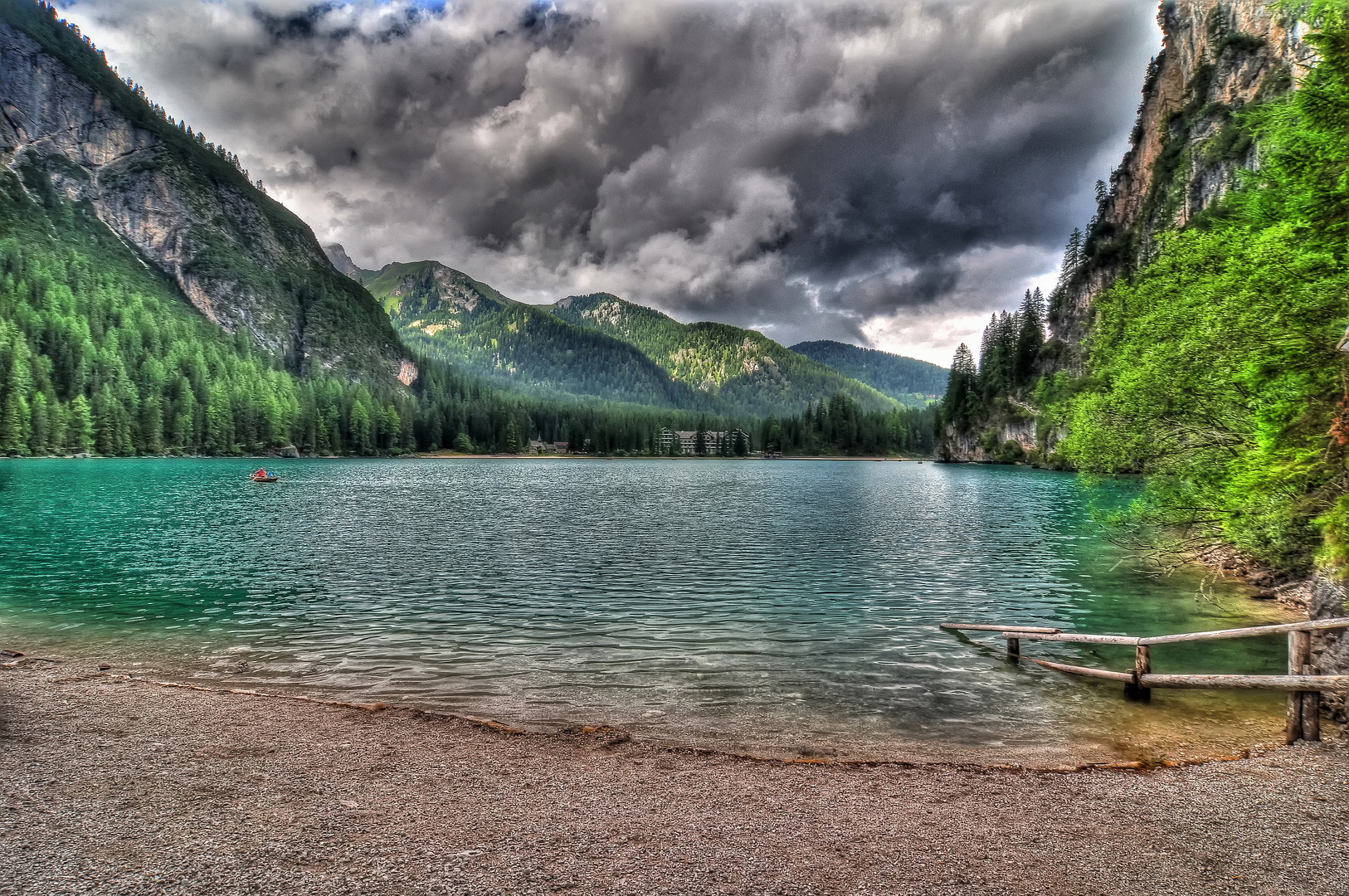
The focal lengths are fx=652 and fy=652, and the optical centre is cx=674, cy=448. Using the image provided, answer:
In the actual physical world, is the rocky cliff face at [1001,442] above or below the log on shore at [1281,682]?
above

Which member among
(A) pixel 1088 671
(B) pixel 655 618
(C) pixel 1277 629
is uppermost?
(C) pixel 1277 629

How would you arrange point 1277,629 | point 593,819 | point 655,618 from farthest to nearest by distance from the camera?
1. point 655,618
2. point 1277,629
3. point 593,819

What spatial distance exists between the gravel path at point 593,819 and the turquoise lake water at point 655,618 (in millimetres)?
2738

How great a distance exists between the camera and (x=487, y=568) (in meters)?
32.6

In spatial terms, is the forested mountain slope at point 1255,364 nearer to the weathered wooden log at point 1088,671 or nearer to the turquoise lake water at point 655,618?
the turquoise lake water at point 655,618

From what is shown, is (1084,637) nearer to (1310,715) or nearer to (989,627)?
(989,627)

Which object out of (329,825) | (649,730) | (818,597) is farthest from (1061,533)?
(329,825)

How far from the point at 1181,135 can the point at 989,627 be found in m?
123

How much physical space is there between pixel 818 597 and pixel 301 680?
18540 mm

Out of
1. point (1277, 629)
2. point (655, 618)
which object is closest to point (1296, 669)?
point (1277, 629)

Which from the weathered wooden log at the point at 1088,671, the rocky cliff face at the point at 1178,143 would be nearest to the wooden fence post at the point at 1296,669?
the weathered wooden log at the point at 1088,671

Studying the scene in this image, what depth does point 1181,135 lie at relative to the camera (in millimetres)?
103688

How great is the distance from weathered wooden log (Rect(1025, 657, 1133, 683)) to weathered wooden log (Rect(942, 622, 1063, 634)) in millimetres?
931

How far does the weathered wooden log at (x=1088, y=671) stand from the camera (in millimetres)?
15297
